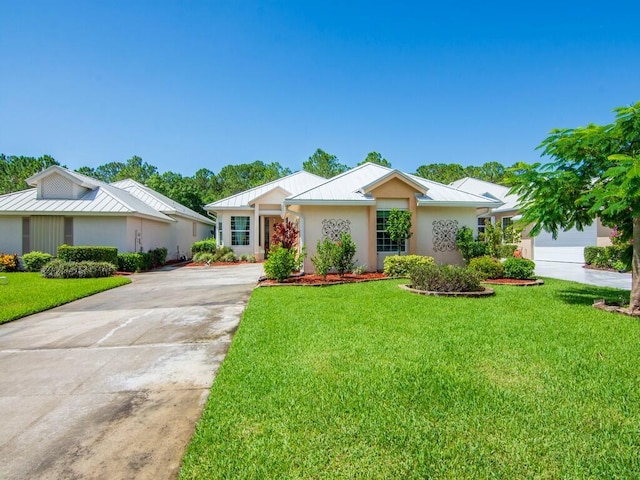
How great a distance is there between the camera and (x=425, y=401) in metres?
3.26

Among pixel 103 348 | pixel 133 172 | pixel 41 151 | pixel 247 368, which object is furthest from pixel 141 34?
pixel 133 172

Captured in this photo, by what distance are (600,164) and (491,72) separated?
34.1 ft

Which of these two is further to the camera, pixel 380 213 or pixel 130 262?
pixel 130 262

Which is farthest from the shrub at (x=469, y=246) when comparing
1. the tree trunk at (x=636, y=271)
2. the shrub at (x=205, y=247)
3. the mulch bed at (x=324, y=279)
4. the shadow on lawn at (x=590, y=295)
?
the shrub at (x=205, y=247)

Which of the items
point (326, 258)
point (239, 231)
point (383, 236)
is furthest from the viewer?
point (239, 231)

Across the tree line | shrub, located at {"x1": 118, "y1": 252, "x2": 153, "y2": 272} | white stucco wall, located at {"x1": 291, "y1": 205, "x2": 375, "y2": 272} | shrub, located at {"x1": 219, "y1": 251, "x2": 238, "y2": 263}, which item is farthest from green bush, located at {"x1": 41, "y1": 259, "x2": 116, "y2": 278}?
the tree line

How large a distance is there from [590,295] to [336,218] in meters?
8.78

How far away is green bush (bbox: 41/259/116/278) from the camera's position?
14.2 m

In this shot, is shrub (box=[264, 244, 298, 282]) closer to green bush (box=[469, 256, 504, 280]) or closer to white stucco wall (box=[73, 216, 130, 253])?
green bush (box=[469, 256, 504, 280])

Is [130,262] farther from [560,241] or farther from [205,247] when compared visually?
[560,241]

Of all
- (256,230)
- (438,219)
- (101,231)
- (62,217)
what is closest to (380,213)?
(438,219)

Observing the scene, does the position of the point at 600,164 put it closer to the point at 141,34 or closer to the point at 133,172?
the point at 141,34

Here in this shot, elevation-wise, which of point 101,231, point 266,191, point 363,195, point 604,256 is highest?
point 266,191

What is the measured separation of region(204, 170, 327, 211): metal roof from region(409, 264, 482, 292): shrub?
14.2 m
